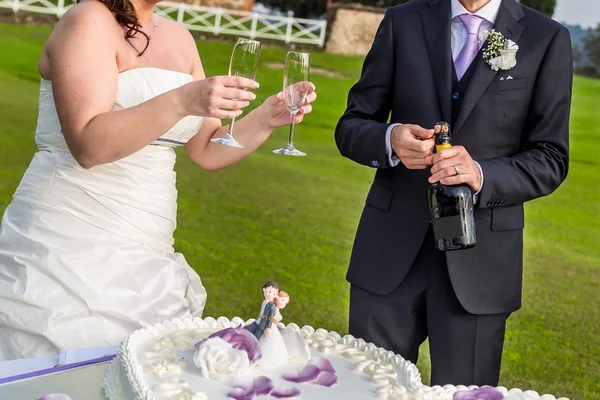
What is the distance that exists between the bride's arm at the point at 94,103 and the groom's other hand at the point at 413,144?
67 cm

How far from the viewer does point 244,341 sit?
94.4 inches

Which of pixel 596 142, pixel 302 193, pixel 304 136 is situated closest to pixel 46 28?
pixel 304 136

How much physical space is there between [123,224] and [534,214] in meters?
10.7

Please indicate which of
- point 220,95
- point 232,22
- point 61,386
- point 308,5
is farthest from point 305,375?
point 308,5

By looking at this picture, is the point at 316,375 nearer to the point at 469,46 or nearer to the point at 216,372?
the point at 216,372

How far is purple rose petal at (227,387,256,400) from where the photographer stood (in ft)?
7.39

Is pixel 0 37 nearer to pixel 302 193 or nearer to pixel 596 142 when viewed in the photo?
pixel 302 193

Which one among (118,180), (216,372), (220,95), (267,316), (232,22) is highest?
(220,95)

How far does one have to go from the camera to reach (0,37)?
19.6 metres

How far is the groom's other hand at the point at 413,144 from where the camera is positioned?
2828mm

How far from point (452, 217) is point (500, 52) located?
0.61 metres

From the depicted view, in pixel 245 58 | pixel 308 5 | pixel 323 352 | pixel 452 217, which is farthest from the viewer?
pixel 308 5

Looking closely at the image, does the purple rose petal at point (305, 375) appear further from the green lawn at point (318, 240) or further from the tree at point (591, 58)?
the tree at point (591, 58)

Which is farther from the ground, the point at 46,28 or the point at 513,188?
the point at 513,188
